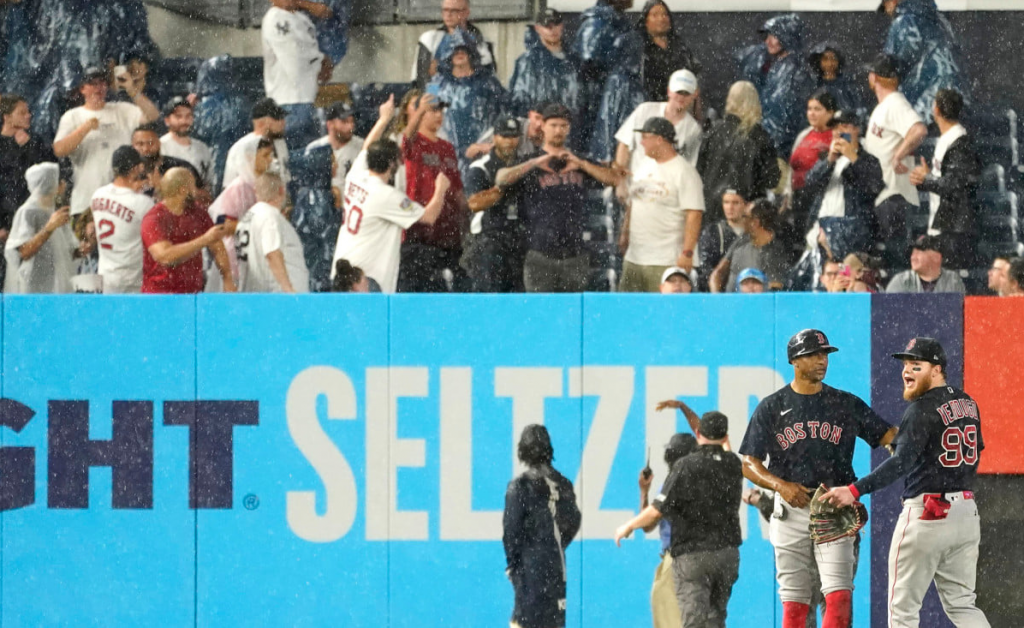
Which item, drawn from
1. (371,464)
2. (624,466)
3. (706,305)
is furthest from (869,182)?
(371,464)

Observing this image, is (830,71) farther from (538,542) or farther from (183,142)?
(538,542)

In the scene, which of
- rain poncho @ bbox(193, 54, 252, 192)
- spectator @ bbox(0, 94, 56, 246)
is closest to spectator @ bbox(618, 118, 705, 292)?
rain poncho @ bbox(193, 54, 252, 192)

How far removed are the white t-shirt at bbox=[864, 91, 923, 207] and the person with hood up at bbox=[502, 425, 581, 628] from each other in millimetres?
4714

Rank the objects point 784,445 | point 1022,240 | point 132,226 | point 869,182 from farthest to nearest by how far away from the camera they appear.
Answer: point 1022,240, point 869,182, point 132,226, point 784,445

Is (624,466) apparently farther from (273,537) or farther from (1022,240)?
(1022,240)

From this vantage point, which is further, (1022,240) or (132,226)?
(1022,240)

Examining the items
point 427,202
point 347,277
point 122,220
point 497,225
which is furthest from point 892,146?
point 122,220

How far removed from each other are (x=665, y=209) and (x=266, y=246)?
2.94 m

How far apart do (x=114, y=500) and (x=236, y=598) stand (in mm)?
1015

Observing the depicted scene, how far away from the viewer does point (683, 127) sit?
1298 centimetres

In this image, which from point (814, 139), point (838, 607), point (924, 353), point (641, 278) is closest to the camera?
point (924, 353)

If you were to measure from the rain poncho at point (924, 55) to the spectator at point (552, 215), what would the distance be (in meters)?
3.38

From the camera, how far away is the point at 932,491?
8703 millimetres

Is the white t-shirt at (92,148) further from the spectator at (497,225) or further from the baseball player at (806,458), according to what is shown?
the baseball player at (806,458)
